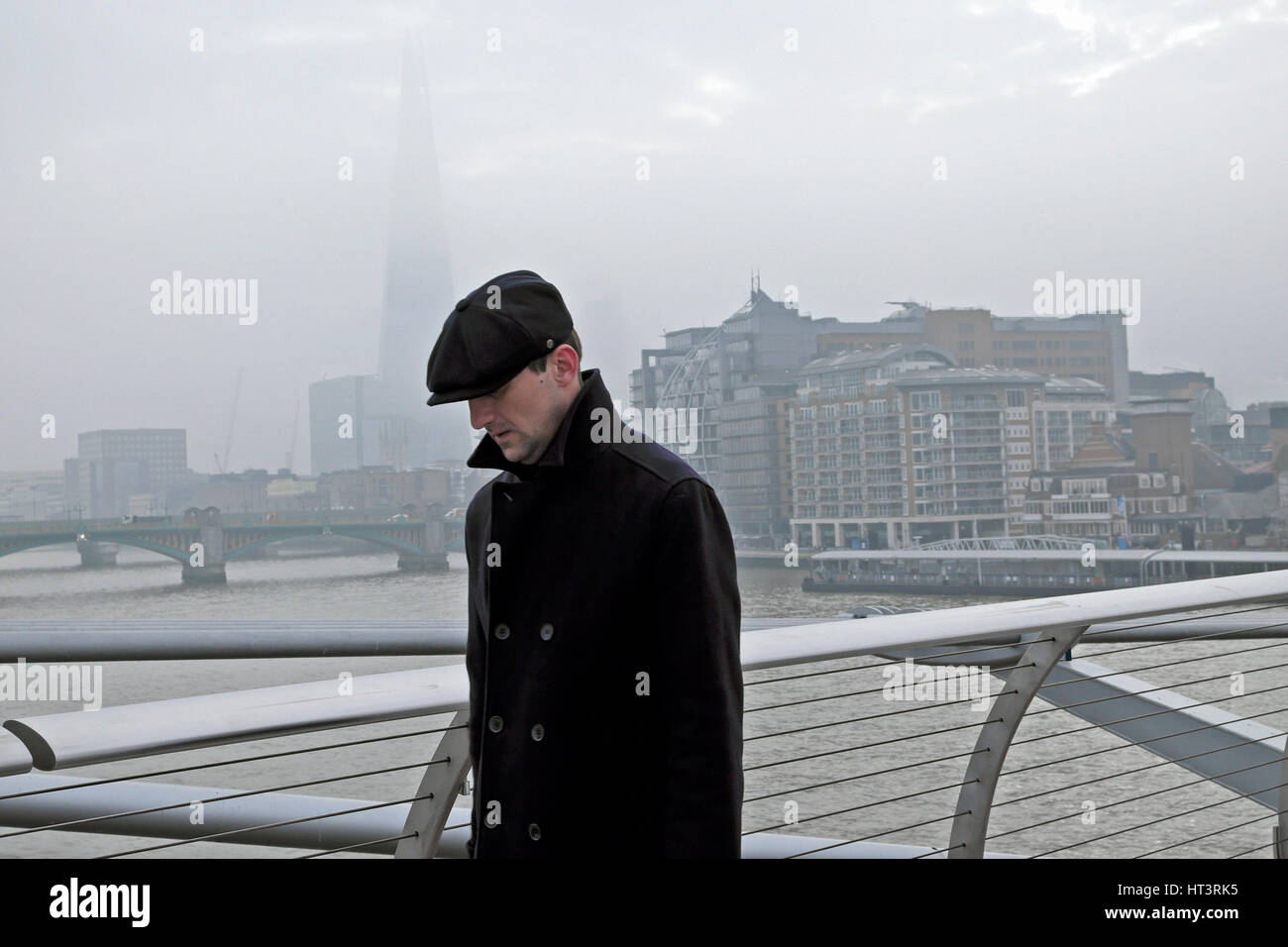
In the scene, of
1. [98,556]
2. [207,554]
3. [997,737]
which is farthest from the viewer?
[98,556]

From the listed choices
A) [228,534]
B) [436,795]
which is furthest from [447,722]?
[228,534]

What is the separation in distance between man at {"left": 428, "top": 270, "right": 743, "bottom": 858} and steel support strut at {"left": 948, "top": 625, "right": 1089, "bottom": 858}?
2.39 ft

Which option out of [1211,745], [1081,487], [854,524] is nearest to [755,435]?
[854,524]

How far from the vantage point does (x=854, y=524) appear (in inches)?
1623

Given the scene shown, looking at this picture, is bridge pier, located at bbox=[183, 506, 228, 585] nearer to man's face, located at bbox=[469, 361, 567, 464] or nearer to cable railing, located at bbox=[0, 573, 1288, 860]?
cable railing, located at bbox=[0, 573, 1288, 860]

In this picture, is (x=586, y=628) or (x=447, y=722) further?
(x=447, y=722)

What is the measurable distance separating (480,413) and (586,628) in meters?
0.24

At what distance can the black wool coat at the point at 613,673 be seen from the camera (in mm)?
1137

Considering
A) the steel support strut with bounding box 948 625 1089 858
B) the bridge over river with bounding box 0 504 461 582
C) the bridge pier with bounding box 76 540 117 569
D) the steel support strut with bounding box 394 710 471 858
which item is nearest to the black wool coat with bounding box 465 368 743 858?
the steel support strut with bounding box 394 710 471 858

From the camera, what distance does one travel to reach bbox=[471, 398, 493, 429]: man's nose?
121cm

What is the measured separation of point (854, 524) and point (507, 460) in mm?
40657

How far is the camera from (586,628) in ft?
3.86

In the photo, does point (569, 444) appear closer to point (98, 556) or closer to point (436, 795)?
point (436, 795)
